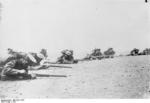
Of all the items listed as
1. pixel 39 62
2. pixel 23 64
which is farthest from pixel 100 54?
pixel 23 64

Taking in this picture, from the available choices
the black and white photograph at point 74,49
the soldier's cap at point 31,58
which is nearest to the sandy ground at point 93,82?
the black and white photograph at point 74,49

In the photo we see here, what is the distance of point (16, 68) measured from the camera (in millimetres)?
2764

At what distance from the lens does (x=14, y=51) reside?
272cm

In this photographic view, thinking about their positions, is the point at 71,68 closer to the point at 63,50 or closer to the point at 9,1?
the point at 63,50

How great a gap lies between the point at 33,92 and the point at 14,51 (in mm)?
396

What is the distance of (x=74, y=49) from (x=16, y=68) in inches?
21.7

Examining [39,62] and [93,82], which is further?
[39,62]

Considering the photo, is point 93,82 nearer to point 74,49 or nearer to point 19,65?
point 74,49

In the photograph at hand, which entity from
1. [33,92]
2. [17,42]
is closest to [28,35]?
[17,42]

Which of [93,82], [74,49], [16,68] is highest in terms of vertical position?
[74,49]

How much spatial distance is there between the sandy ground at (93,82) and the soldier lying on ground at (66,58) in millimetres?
65

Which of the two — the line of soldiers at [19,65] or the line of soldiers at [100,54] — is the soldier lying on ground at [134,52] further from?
the line of soldiers at [19,65]

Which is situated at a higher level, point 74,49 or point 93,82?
point 74,49

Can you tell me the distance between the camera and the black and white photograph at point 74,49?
102 inches
